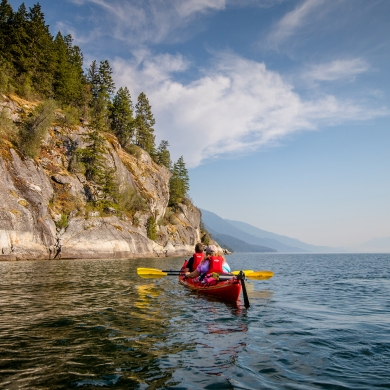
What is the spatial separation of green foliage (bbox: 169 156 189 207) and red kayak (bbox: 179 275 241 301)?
67.0 metres

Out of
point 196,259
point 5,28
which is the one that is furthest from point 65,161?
point 196,259

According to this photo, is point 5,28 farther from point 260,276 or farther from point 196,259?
point 260,276

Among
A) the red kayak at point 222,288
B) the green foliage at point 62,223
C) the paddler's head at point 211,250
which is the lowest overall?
the red kayak at point 222,288

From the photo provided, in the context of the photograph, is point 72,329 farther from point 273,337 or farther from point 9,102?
point 9,102

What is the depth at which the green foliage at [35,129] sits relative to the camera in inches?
1439

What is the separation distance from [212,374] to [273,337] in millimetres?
2755

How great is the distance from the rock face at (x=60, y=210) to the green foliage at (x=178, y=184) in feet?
71.5

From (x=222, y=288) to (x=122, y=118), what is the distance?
59644 millimetres

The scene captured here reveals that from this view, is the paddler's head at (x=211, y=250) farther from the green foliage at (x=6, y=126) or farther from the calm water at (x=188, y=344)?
the green foliage at (x=6, y=126)

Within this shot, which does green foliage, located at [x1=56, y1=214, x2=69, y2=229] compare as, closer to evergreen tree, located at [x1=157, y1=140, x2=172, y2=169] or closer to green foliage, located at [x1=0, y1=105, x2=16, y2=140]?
green foliage, located at [x1=0, y1=105, x2=16, y2=140]

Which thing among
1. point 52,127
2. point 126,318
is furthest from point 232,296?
point 52,127

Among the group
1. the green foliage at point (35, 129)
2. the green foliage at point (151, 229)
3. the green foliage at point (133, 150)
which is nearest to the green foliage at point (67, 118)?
the green foliage at point (35, 129)

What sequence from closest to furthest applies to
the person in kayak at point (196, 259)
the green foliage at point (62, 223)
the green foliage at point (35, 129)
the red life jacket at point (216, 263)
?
the red life jacket at point (216, 263)
the person in kayak at point (196, 259)
the green foliage at point (62, 223)
the green foliage at point (35, 129)

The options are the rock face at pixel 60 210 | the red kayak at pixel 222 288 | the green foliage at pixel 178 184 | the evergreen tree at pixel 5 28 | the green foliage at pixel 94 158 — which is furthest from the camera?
the green foliage at pixel 178 184
